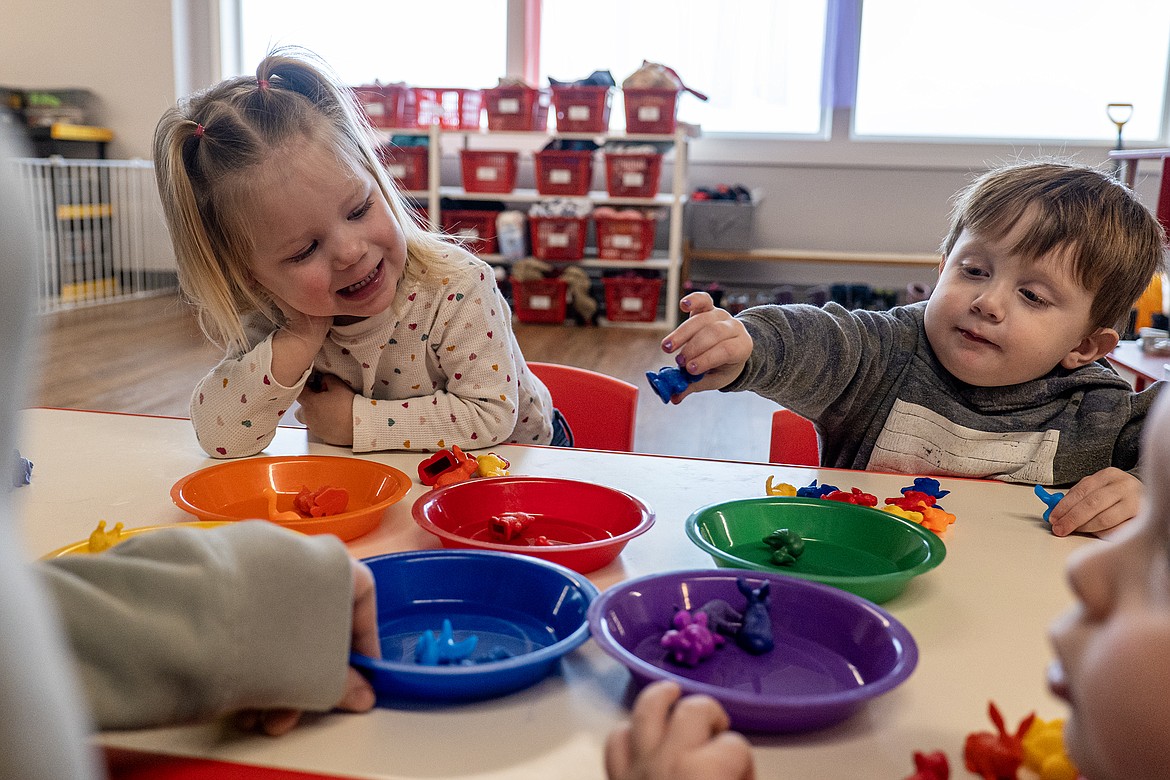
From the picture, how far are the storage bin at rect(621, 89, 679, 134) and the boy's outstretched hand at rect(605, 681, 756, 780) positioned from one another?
3.64m

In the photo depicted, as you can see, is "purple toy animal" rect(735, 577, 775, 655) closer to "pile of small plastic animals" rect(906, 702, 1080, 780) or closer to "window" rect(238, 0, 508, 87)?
"pile of small plastic animals" rect(906, 702, 1080, 780)

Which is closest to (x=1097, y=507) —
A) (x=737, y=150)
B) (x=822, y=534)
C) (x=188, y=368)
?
(x=822, y=534)

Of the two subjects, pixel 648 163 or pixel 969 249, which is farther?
pixel 648 163

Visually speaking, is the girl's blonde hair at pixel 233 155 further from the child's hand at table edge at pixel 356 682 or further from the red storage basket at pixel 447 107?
the red storage basket at pixel 447 107

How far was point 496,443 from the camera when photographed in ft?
3.12

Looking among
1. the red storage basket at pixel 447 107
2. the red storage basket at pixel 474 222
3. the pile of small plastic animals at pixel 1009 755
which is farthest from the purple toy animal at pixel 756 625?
the red storage basket at pixel 447 107

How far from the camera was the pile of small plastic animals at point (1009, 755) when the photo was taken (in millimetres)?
376

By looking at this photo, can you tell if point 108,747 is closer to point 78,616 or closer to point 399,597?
point 78,616

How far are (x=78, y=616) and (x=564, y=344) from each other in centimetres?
317

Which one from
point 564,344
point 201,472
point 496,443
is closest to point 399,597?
point 201,472

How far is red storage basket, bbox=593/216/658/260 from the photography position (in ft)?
12.7

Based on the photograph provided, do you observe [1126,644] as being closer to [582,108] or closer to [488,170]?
[582,108]

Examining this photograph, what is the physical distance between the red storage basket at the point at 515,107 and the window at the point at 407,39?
0.57m

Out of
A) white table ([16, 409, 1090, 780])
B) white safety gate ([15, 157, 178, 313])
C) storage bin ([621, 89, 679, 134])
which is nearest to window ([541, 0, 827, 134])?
storage bin ([621, 89, 679, 134])
